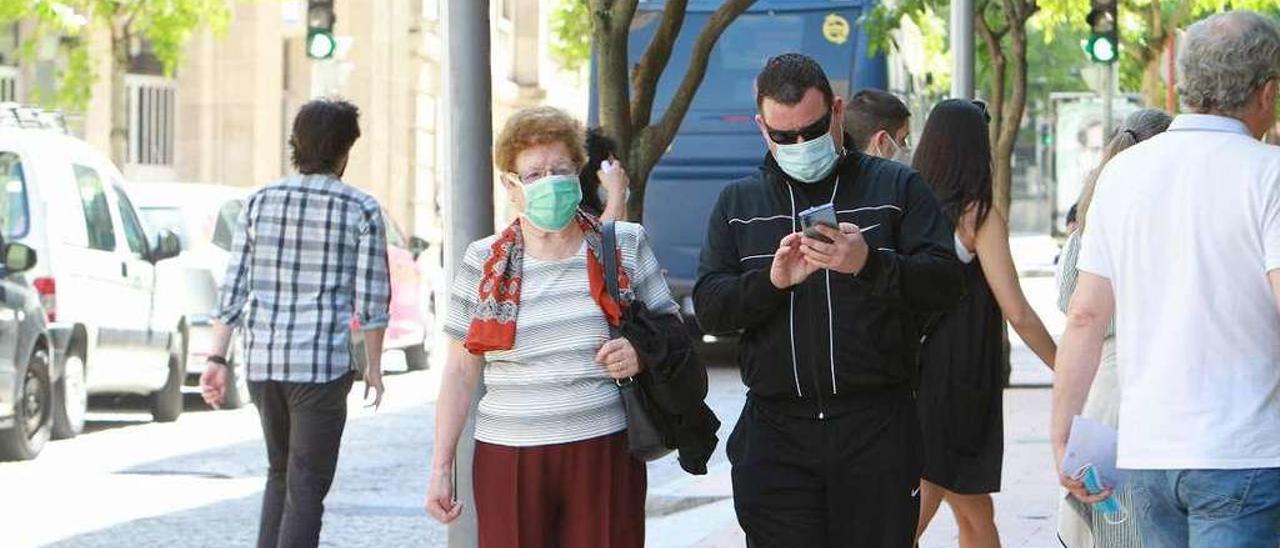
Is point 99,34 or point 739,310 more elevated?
point 99,34

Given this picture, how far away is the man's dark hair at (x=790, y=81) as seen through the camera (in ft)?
18.9

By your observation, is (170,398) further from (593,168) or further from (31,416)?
(593,168)

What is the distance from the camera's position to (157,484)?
13352 millimetres

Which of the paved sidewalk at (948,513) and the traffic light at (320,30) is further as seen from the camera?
the traffic light at (320,30)

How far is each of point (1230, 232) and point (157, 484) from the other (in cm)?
938

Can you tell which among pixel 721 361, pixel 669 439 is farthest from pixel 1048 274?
pixel 669 439

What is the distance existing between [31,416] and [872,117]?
323 inches

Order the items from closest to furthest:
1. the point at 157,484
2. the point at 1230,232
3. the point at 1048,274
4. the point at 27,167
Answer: the point at 1230,232, the point at 157,484, the point at 27,167, the point at 1048,274

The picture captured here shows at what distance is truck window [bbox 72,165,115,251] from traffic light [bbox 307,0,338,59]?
3.48 metres

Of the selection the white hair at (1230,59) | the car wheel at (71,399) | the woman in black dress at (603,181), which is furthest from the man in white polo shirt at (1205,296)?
the car wheel at (71,399)

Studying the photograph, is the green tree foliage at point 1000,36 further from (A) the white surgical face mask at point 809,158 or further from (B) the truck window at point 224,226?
(A) the white surgical face mask at point 809,158

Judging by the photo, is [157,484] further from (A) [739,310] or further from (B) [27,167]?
(A) [739,310]

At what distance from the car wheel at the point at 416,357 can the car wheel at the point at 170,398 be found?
5651 millimetres

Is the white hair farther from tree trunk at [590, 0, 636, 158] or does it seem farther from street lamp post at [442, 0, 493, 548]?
tree trunk at [590, 0, 636, 158]
